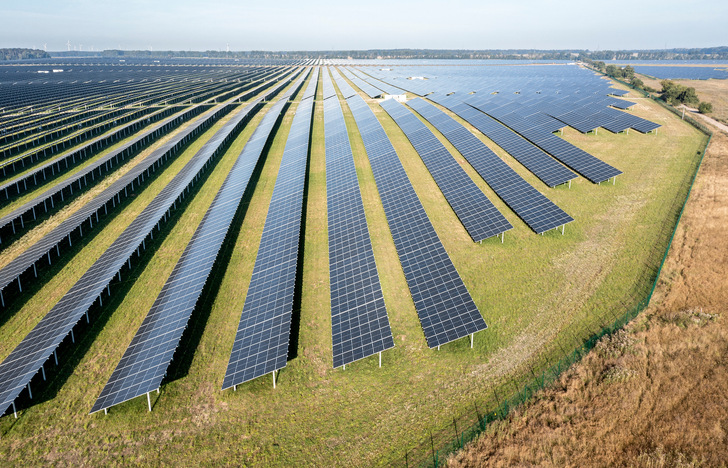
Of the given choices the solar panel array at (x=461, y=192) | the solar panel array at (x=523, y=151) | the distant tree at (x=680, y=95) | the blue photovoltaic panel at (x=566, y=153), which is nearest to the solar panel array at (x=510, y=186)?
the solar panel array at (x=461, y=192)

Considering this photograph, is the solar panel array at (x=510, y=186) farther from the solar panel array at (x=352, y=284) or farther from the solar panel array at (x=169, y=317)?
the solar panel array at (x=169, y=317)

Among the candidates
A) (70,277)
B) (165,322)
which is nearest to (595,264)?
(165,322)

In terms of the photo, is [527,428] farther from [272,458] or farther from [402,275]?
[402,275]

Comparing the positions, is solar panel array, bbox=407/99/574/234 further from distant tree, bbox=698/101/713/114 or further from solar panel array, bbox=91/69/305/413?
distant tree, bbox=698/101/713/114

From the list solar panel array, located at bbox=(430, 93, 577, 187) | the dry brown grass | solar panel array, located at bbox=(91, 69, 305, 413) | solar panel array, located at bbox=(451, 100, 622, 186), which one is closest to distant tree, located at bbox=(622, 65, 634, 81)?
the dry brown grass

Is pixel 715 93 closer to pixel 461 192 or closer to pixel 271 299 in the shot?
pixel 461 192

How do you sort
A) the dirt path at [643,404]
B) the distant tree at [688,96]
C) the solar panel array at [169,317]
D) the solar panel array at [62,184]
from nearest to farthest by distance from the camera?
the dirt path at [643,404], the solar panel array at [169,317], the solar panel array at [62,184], the distant tree at [688,96]
